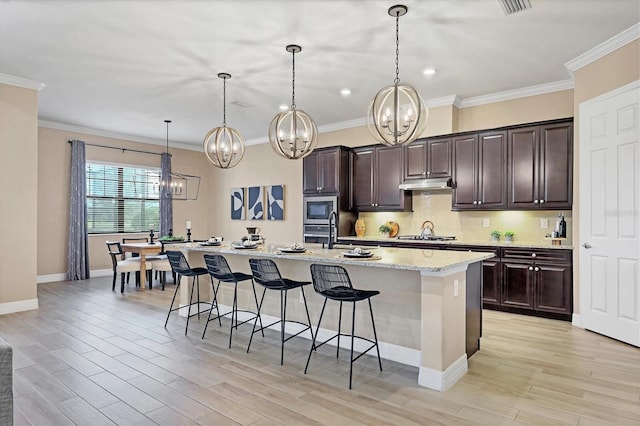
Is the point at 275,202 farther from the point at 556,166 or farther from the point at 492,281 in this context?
the point at 556,166

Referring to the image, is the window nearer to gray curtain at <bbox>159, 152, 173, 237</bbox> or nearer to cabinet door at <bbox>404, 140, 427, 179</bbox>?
gray curtain at <bbox>159, 152, 173, 237</bbox>

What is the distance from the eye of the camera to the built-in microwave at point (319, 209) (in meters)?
6.86

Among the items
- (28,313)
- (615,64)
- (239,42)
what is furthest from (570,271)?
(28,313)

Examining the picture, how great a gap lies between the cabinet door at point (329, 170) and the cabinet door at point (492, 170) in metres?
2.37

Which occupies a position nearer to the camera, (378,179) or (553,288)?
(553,288)

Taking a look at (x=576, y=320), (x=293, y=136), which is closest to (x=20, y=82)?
(x=293, y=136)

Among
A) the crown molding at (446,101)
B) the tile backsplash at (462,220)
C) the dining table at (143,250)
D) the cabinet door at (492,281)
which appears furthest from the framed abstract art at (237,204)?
the cabinet door at (492,281)

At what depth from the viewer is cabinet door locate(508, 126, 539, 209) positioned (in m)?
5.05

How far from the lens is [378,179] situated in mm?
6582

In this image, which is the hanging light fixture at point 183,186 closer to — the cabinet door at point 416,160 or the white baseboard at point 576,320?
the cabinet door at point 416,160

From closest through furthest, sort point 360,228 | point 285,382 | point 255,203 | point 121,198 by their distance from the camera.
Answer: point 285,382, point 360,228, point 121,198, point 255,203

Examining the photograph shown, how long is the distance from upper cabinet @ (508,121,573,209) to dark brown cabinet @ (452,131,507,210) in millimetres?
115

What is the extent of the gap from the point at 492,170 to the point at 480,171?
161 millimetres

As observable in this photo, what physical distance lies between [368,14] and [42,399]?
3.90m
